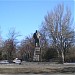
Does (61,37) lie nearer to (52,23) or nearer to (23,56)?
(52,23)

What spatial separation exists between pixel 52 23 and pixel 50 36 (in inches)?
195

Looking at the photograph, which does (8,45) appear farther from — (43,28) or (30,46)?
(43,28)

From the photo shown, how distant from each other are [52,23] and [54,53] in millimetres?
15874

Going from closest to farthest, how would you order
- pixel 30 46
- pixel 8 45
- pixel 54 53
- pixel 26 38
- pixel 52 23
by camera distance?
pixel 52 23, pixel 54 53, pixel 8 45, pixel 30 46, pixel 26 38

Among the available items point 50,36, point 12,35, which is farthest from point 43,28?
point 12,35

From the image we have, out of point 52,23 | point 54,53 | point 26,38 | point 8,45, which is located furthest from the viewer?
point 26,38

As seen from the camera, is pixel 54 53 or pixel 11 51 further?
pixel 11 51

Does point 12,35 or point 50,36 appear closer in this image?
point 50,36

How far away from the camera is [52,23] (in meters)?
70.6

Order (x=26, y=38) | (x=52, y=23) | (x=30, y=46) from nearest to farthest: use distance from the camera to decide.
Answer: (x=52, y=23) → (x=30, y=46) → (x=26, y=38)

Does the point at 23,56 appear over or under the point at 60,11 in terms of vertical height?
under

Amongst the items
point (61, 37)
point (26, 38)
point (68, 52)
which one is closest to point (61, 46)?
point (61, 37)

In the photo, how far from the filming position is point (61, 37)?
72500 mm

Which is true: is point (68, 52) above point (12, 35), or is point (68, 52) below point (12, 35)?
below
